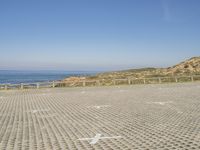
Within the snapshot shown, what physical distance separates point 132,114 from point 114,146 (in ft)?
21.0

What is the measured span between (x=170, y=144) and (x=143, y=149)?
2.93 feet

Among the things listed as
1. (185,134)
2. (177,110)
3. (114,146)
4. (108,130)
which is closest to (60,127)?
(108,130)

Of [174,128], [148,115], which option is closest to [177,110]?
[148,115]

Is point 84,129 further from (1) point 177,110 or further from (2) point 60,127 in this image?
→ (1) point 177,110

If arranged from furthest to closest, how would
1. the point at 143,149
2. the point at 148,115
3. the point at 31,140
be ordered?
the point at 148,115 < the point at 31,140 < the point at 143,149

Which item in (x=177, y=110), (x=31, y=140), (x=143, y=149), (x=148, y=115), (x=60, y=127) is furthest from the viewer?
(x=177, y=110)

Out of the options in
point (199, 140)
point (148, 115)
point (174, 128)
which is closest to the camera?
point (199, 140)

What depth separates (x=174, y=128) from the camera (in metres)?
10.8

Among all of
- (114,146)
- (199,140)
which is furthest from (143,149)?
(199,140)

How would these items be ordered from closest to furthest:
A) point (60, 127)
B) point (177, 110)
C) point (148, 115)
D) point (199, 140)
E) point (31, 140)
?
point (199, 140) < point (31, 140) < point (60, 127) < point (148, 115) < point (177, 110)

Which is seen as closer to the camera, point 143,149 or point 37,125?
point 143,149

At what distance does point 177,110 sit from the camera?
617 inches

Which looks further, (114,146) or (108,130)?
(108,130)

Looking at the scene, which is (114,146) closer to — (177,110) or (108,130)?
(108,130)
